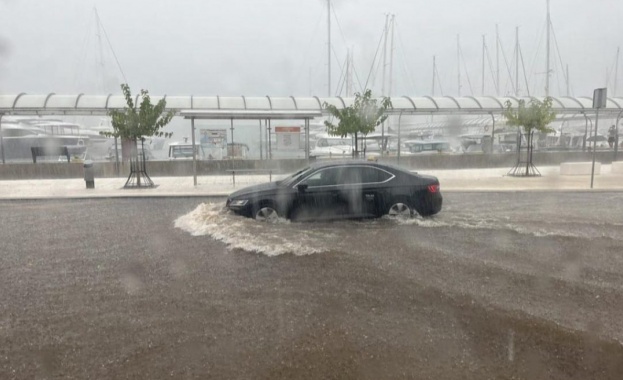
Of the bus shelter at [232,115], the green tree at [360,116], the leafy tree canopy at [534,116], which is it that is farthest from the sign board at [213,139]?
the leafy tree canopy at [534,116]

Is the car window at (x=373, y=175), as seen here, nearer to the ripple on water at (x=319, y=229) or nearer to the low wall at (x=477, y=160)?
the ripple on water at (x=319, y=229)

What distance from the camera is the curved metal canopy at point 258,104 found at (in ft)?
72.9

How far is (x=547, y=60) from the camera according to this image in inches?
1556

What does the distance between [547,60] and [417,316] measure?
134 ft

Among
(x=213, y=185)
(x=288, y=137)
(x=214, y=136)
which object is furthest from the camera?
(x=288, y=137)

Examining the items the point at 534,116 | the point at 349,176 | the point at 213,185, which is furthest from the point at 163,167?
the point at 534,116

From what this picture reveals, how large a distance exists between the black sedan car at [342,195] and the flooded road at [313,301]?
36 centimetres

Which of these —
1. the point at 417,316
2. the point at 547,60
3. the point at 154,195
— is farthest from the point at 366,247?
the point at 547,60

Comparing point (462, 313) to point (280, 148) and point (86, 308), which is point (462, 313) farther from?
point (280, 148)

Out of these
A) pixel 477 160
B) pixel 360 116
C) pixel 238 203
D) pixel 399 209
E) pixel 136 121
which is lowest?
pixel 477 160

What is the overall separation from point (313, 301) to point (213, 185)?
42.4 feet

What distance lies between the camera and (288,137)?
19844 millimetres

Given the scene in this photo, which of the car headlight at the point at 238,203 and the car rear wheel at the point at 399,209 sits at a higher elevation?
the car headlight at the point at 238,203

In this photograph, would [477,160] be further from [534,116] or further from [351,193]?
[351,193]
